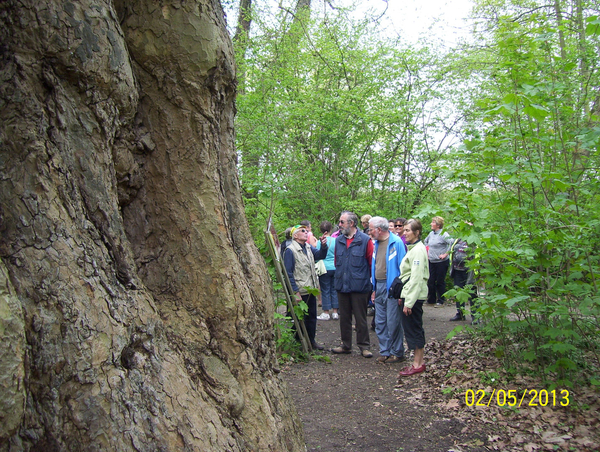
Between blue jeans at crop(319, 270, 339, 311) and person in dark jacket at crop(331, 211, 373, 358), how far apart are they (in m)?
2.65

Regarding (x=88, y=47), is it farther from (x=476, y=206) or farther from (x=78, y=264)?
(x=476, y=206)

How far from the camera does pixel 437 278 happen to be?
34.7ft

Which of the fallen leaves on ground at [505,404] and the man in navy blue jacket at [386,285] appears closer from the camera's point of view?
the fallen leaves on ground at [505,404]

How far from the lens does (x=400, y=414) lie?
15.0ft

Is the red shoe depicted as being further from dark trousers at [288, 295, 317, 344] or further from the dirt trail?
dark trousers at [288, 295, 317, 344]

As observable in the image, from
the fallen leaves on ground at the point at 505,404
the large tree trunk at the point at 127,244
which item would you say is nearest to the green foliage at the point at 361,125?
the fallen leaves on ground at the point at 505,404

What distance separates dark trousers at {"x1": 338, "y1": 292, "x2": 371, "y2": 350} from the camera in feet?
22.7

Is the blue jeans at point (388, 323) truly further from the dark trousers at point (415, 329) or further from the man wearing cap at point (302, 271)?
the man wearing cap at point (302, 271)

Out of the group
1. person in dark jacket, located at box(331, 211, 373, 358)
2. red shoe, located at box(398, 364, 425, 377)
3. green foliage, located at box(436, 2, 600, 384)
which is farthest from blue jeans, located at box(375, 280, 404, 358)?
green foliage, located at box(436, 2, 600, 384)

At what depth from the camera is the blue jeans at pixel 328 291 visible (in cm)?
982

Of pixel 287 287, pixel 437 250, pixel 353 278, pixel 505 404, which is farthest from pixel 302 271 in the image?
pixel 437 250

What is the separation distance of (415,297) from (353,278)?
4.58 feet

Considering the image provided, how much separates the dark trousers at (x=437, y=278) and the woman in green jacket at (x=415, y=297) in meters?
4.39
